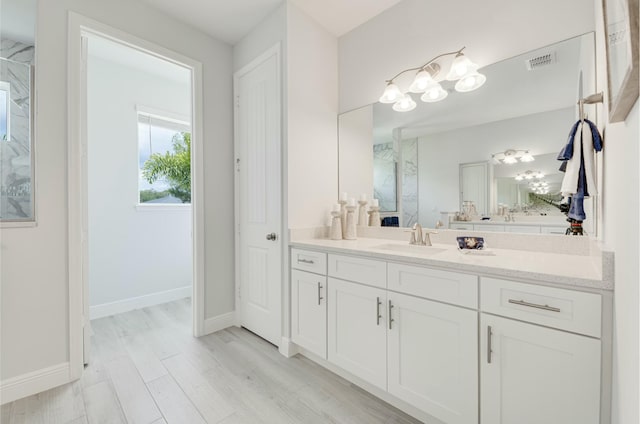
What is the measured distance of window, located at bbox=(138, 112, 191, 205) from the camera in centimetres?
329

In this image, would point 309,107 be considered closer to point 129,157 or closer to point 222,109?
point 222,109

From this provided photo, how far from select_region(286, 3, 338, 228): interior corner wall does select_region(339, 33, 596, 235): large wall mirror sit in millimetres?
285

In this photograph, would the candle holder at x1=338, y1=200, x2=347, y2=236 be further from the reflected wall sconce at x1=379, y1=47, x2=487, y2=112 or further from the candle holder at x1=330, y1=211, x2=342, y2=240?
the reflected wall sconce at x1=379, y1=47, x2=487, y2=112

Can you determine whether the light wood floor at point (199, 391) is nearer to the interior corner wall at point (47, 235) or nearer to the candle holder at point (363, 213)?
the interior corner wall at point (47, 235)

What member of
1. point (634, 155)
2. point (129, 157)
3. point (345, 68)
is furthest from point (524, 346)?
point (129, 157)

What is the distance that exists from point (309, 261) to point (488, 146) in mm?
1418

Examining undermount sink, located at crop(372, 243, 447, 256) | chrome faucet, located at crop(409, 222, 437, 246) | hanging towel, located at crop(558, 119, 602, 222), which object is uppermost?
hanging towel, located at crop(558, 119, 602, 222)

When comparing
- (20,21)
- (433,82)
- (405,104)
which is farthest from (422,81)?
(20,21)

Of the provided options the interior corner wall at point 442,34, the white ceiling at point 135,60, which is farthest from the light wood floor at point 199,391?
the white ceiling at point 135,60

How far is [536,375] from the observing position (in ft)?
3.53

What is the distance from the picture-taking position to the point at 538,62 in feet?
5.22

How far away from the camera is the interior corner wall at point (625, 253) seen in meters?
0.59

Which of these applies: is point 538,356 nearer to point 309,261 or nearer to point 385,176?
point 309,261

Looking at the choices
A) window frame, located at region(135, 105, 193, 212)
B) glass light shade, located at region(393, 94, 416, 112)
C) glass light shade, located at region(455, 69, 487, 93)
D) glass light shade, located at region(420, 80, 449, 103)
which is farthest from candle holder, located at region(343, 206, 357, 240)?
window frame, located at region(135, 105, 193, 212)
